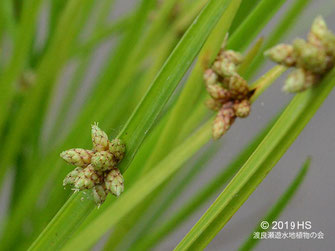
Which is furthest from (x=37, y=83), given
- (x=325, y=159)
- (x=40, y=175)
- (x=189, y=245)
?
(x=325, y=159)

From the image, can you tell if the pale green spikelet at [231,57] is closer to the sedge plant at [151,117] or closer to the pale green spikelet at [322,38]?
the sedge plant at [151,117]

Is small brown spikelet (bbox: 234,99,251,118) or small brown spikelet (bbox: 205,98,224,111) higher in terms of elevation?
small brown spikelet (bbox: 205,98,224,111)

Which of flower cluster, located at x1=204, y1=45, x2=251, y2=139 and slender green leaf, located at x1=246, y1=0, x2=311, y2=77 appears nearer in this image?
flower cluster, located at x1=204, y1=45, x2=251, y2=139

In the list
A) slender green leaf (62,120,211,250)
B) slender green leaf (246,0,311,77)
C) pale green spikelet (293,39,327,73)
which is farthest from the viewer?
slender green leaf (246,0,311,77)

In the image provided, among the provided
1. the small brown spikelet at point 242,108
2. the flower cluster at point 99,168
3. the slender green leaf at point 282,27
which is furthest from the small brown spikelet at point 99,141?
the slender green leaf at point 282,27

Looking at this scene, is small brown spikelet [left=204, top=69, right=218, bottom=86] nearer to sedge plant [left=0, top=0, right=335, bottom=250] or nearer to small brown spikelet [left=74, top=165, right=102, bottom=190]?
sedge plant [left=0, top=0, right=335, bottom=250]

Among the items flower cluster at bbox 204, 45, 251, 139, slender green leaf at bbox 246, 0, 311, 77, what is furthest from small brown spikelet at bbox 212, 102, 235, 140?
slender green leaf at bbox 246, 0, 311, 77
